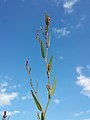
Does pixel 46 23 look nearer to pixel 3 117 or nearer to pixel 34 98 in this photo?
pixel 34 98

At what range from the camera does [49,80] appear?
2875 mm

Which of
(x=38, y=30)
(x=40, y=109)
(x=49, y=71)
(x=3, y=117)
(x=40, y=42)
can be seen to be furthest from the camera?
(x=3, y=117)

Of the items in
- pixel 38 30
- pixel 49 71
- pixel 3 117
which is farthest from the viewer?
pixel 3 117

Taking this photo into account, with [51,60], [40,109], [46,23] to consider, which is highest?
[46,23]

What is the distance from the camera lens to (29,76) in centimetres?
298

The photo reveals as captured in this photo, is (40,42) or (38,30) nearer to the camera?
(40,42)

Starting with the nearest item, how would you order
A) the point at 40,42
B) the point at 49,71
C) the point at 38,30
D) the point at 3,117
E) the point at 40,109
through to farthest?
the point at 40,109, the point at 49,71, the point at 40,42, the point at 38,30, the point at 3,117

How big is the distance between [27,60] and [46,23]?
60cm

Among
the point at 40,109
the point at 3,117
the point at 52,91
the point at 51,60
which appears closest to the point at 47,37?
the point at 51,60

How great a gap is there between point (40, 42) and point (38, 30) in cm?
37

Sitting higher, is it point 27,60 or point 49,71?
point 27,60

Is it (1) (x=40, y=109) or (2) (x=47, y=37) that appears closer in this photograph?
(1) (x=40, y=109)

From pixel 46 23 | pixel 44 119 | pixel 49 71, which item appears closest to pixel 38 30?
pixel 46 23

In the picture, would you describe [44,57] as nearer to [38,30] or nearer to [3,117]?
[38,30]
